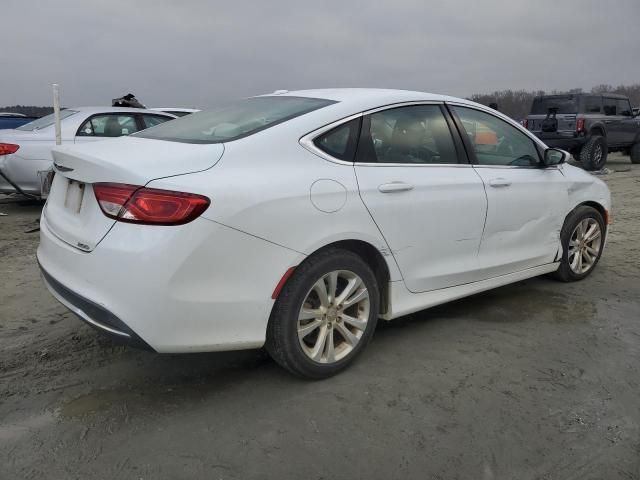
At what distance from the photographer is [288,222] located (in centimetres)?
263

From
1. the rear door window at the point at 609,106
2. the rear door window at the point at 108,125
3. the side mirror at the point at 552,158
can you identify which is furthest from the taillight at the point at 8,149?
the rear door window at the point at 609,106

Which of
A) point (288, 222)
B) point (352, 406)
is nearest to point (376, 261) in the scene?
point (288, 222)

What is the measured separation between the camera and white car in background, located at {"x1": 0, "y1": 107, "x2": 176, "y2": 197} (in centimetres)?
739

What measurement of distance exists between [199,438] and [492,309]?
248 centimetres

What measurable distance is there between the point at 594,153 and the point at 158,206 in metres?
13.3

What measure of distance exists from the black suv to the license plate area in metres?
12.7

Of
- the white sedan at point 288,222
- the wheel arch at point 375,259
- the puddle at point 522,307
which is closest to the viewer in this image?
the white sedan at point 288,222

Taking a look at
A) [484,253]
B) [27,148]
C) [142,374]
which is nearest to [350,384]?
[142,374]

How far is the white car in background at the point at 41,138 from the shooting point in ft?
24.2

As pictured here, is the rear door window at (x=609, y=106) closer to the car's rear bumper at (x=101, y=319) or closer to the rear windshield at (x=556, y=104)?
the rear windshield at (x=556, y=104)

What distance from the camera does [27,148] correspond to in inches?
293

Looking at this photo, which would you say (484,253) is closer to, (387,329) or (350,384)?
(387,329)

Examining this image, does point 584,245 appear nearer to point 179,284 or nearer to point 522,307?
point 522,307

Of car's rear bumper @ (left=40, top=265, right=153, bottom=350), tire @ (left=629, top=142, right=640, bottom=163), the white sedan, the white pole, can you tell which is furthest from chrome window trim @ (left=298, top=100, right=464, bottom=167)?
tire @ (left=629, top=142, right=640, bottom=163)
